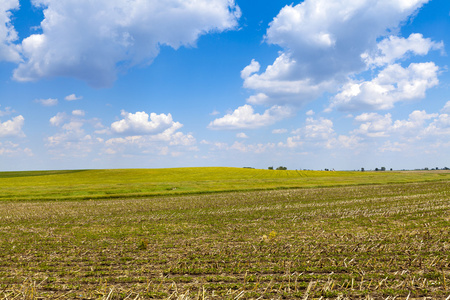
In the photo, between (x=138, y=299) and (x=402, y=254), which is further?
(x=402, y=254)

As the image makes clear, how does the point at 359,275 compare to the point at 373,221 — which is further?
the point at 373,221

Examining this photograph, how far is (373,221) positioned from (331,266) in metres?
12.0

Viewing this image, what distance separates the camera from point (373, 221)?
21516 mm

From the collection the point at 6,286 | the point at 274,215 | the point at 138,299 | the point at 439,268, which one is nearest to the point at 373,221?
the point at 274,215

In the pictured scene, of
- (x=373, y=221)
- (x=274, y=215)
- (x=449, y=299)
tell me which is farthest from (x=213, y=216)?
(x=449, y=299)

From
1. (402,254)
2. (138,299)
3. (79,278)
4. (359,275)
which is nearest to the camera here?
(138,299)

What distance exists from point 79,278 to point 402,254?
41.8ft

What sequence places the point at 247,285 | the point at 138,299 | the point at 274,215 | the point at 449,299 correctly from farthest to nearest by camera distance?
the point at 274,215 < the point at 247,285 < the point at 138,299 < the point at 449,299

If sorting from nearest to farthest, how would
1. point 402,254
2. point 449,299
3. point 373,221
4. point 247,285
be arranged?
point 449,299, point 247,285, point 402,254, point 373,221

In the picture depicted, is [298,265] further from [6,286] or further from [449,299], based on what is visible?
[6,286]

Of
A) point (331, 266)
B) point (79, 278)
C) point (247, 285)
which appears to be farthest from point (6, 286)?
point (331, 266)

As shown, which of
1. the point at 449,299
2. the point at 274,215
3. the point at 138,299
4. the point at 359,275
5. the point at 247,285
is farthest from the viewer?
the point at 274,215

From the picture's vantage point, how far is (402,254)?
12.7 meters

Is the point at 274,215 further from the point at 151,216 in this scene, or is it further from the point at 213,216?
the point at 151,216
